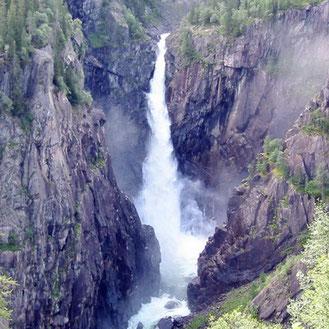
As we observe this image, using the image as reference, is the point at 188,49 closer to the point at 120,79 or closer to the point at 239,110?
the point at 120,79

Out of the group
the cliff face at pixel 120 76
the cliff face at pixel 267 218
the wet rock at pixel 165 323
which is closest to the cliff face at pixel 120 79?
the cliff face at pixel 120 76

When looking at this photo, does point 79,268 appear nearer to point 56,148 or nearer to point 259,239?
point 56,148

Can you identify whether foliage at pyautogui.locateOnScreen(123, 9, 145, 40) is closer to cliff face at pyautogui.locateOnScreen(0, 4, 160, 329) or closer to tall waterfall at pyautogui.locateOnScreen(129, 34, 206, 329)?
tall waterfall at pyautogui.locateOnScreen(129, 34, 206, 329)

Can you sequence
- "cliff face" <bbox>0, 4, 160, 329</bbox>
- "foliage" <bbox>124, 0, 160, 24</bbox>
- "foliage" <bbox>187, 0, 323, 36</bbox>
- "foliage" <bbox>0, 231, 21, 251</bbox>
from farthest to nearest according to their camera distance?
"foliage" <bbox>124, 0, 160, 24</bbox>, "foliage" <bbox>187, 0, 323, 36</bbox>, "cliff face" <bbox>0, 4, 160, 329</bbox>, "foliage" <bbox>0, 231, 21, 251</bbox>

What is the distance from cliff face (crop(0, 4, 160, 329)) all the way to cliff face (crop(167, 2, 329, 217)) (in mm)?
24074

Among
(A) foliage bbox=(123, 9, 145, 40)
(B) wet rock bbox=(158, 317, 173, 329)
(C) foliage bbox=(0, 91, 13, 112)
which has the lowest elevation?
(B) wet rock bbox=(158, 317, 173, 329)

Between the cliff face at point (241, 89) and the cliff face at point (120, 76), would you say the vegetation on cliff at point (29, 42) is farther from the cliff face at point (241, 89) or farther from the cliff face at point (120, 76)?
the cliff face at point (241, 89)

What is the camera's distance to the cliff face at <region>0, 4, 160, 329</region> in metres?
52.9

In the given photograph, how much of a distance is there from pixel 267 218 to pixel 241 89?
1128 inches

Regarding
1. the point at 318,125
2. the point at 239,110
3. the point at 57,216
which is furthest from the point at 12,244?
the point at 239,110

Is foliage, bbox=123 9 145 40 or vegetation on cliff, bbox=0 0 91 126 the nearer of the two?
vegetation on cliff, bbox=0 0 91 126

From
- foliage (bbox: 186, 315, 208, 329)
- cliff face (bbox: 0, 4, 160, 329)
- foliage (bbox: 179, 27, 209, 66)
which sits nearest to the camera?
cliff face (bbox: 0, 4, 160, 329)

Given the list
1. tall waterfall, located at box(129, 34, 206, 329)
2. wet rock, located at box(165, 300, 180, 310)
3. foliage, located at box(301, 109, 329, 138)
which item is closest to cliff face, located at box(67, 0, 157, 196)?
tall waterfall, located at box(129, 34, 206, 329)

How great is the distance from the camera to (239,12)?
286ft
